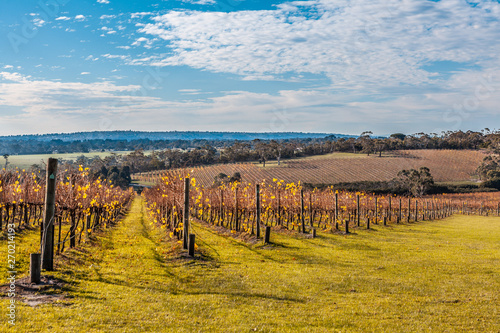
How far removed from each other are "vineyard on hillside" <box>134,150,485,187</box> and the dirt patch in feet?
231

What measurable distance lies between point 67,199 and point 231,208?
474 inches

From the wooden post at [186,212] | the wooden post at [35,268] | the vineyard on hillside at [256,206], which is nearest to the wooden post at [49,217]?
the wooden post at [35,268]

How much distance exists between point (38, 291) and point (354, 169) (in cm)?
9219

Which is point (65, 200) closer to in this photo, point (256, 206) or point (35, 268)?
point (35, 268)

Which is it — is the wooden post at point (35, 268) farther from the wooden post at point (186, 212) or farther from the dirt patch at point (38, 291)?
the wooden post at point (186, 212)

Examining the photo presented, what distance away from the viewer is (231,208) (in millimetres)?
24312

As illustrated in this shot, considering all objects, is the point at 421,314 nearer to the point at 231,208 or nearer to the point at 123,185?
the point at 231,208

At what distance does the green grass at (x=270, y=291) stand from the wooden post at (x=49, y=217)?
1.80ft

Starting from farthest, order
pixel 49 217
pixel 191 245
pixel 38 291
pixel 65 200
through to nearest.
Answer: pixel 65 200 < pixel 191 245 < pixel 49 217 < pixel 38 291

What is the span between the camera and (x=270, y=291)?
30.3ft

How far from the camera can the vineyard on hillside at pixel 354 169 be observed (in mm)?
86750

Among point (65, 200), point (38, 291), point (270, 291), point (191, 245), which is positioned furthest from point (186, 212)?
point (38, 291)

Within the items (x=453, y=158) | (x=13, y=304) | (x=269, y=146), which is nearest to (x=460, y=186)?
(x=453, y=158)

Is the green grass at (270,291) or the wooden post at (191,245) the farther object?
the wooden post at (191,245)
